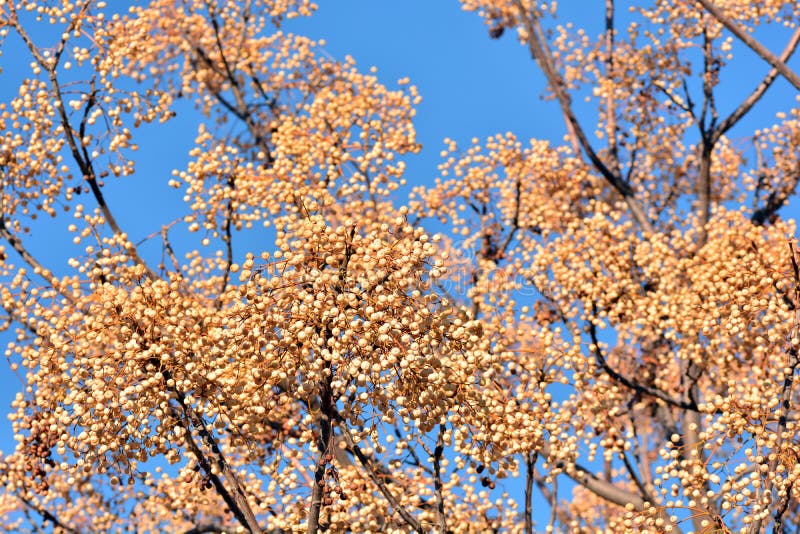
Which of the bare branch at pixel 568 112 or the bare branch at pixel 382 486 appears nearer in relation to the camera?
the bare branch at pixel 382 486

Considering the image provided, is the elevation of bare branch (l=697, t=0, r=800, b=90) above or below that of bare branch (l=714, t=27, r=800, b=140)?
below

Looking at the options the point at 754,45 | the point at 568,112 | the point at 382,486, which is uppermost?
the point at 568,112

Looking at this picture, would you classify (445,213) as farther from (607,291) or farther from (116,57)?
(116,57)

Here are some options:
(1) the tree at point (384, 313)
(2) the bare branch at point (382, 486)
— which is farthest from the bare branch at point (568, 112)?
(2) the bare branch at point (382, 486)

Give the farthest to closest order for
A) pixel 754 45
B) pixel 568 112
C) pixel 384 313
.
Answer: pixel 568 112 → pixel 754 45 → pixel 384 313

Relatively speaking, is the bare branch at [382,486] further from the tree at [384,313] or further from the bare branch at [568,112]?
the bare branch at [568,112]

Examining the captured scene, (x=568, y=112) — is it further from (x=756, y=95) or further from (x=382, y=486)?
(x=382, y=486)

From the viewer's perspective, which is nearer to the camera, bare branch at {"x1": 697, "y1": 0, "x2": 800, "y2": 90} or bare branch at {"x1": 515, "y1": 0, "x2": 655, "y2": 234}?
bare branch at {"x1": 697, "y1": 0, "x2": 800, "y2": 90}

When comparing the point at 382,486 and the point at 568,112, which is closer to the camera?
the point at 382,486

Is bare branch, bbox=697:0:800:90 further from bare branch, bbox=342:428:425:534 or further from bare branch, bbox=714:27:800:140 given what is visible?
bare branch, bbox=342:428:425:534

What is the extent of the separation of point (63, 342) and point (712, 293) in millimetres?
6825

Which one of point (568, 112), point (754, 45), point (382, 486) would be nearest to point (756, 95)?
point (568, 112)

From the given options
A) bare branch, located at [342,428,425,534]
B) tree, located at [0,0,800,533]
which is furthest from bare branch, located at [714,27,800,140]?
bare branch, located at [342,428,425,534]

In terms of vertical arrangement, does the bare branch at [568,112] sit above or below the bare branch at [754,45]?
above
